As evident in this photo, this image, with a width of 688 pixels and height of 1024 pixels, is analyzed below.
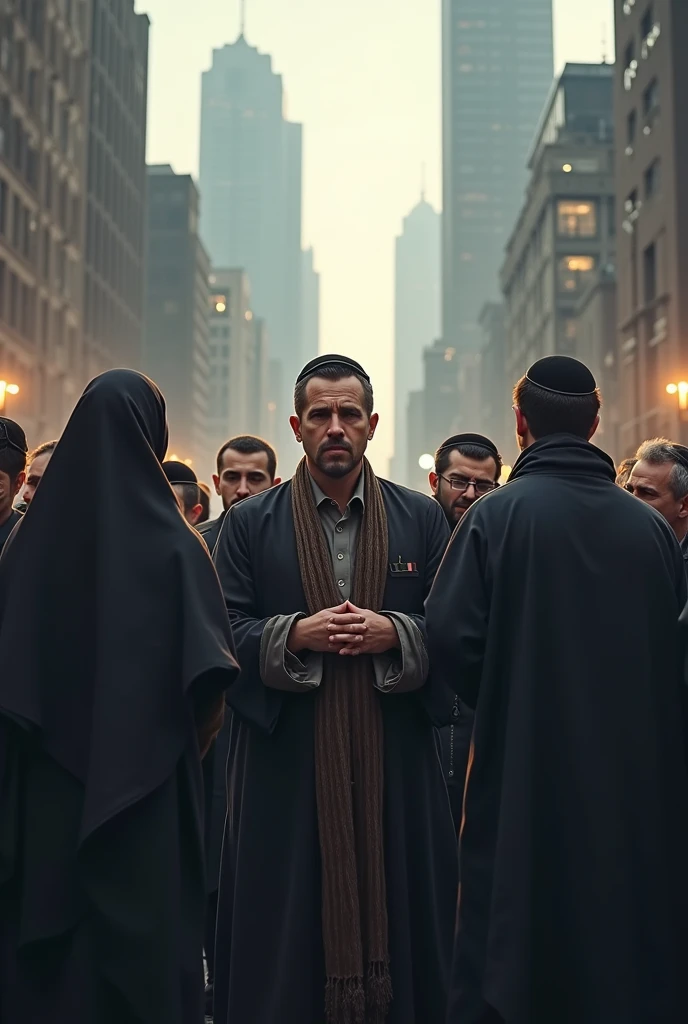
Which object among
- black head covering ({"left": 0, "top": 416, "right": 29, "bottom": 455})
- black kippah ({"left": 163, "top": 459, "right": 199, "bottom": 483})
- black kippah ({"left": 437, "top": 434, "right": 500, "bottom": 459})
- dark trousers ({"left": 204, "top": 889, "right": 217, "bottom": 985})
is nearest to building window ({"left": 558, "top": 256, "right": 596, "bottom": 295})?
black kippah ({"left": 163, "top": 459, "right": 199, "bottom": 483})

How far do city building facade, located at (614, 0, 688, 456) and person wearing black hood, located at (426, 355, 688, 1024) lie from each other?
1495 inches

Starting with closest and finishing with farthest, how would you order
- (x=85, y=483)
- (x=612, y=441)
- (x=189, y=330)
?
(x=85, y=483), (x=612, y=441), (x=189, y=330)

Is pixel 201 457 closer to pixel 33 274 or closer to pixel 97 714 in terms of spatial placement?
pixel 33 274

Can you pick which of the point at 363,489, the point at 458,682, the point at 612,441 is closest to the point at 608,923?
the point at 458,682

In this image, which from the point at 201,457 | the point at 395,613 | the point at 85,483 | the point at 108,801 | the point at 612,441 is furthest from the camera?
the point at 201,457

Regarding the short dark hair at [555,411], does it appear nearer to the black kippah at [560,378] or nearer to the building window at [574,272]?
the black kippah at [560,378]

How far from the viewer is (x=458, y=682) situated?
14.7 ft

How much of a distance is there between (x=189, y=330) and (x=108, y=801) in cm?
12798

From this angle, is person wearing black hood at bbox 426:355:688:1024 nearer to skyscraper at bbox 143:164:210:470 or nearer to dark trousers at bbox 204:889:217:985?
dark trousers at bbox 204:889:217:985

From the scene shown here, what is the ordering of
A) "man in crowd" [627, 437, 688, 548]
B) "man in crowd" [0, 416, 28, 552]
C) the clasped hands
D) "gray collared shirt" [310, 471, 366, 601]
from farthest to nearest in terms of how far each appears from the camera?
"man in crowd" [627, 437, 688, 548] < "man in crowd" [0, 416, 28, 552] < "gray collared shirt" [310, 471, 366, 601] < the clasped hands

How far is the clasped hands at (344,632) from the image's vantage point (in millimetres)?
4750

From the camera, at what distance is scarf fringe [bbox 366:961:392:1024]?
4.56 meters

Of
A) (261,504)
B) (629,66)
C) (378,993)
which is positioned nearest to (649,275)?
(629,66)

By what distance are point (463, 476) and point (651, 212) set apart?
4615cm
